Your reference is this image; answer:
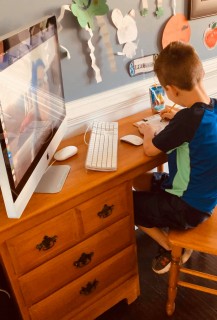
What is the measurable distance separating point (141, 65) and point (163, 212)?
2.66 ft

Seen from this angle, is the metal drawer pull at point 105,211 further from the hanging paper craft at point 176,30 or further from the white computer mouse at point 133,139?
the hanging paper craft at point 176,30

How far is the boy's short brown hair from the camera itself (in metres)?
1.20

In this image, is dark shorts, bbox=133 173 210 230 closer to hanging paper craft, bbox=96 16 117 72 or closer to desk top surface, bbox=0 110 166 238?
desk top surface, bbox=0 110 166 238

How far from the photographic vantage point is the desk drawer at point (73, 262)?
116 centimetres

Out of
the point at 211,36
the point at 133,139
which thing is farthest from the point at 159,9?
the point at 133,139

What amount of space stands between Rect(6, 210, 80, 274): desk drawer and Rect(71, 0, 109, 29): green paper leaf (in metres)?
0.83

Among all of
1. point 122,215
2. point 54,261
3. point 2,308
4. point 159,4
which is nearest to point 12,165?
point 54,261

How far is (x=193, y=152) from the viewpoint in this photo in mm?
1226

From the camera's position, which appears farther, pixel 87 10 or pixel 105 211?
pixel 87 10

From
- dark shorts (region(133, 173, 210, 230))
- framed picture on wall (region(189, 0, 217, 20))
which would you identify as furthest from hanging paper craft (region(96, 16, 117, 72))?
dark shorts (region(133, 173, 210, 230))

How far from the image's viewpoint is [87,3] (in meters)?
1.40

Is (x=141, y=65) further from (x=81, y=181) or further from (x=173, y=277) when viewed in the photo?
(x=173, y=277)

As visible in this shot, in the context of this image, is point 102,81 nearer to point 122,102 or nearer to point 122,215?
point 122,102

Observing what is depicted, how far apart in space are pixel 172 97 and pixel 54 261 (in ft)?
2.55
